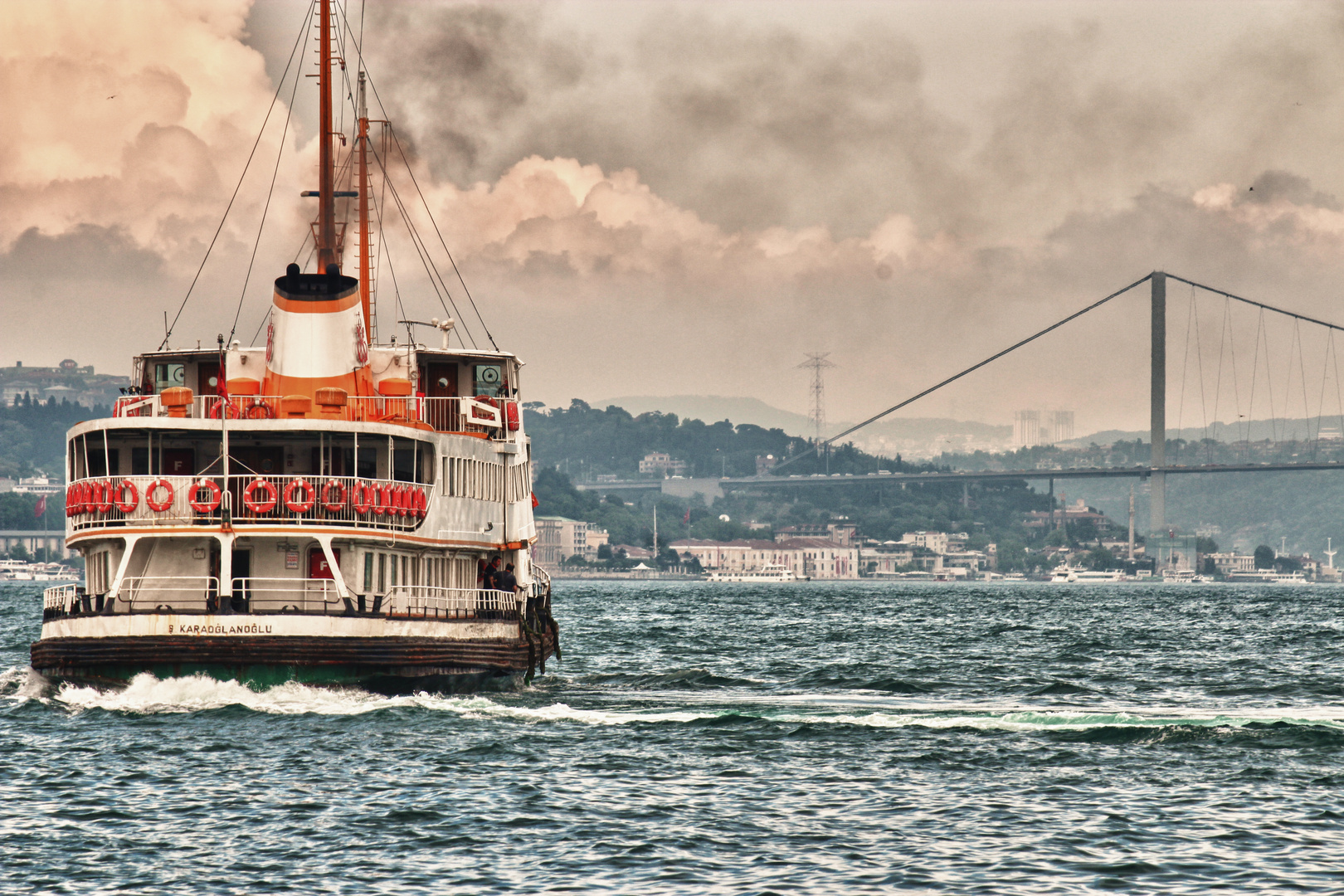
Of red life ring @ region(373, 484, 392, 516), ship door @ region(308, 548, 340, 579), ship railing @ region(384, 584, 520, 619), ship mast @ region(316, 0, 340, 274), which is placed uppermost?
ship mast @ region(316, 0, 340, 274)

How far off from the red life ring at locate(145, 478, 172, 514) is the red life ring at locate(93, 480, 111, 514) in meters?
0.68

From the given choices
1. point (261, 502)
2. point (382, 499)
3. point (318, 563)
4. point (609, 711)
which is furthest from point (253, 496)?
point (609, 711)

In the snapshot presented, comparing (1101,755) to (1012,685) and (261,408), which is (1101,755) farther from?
(261,408)

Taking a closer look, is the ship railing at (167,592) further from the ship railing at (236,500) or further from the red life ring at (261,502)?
the red life ring at (261,502)

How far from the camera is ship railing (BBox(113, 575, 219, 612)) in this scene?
2833 centimetres

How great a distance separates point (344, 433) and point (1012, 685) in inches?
649

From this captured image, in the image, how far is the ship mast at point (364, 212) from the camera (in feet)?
138

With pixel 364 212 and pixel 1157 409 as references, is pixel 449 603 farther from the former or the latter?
pixel 1157 409

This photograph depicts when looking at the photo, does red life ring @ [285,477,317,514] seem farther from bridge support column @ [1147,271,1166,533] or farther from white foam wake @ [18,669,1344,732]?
bridge support column @ [1147,271,1166,533]

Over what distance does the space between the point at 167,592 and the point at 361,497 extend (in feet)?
12.3

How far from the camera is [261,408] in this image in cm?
3075

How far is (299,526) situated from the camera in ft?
91.8

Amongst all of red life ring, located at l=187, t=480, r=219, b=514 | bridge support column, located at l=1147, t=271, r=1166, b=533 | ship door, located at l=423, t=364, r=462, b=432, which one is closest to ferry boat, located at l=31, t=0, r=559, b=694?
red life ring, located at l=187, t=480, r=219, b=514

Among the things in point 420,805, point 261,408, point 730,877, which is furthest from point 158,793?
point 261,408
